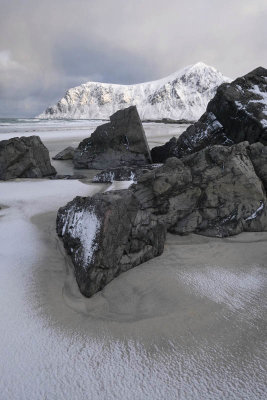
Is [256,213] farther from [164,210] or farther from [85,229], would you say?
[85,229]

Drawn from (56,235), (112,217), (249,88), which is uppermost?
(249,88)

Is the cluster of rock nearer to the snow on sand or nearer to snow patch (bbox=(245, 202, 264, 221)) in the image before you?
snow patch (bbox=(245, 202, 264, 221))

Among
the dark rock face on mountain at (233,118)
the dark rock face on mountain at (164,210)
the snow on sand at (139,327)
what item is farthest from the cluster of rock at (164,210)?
the dark rock face on mountain at (233,118)

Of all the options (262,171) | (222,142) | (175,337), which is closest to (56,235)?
(175,337)

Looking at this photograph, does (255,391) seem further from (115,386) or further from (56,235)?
(56,235)

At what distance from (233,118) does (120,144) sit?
419cm

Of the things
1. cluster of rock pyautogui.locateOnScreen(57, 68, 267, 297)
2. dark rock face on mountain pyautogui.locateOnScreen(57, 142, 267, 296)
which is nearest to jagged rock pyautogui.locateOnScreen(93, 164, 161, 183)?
cluster of rock pyautogui.locateOnScreen(57, 68, 267, 297)

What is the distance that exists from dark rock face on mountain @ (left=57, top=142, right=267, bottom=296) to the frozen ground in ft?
0.95

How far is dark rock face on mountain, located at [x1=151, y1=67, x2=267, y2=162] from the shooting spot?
8.23m

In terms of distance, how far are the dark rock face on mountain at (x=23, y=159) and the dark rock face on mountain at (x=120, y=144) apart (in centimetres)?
207

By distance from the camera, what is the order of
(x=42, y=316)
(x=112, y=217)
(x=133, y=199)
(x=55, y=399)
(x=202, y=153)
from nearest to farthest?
(x=55, y=399) < (x=42, y=316) < (x=112, y=217) < (x=133, y=199) < (x=202, y=153)

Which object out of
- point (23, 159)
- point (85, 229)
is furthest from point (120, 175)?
point (85, 229)

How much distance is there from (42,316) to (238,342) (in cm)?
194

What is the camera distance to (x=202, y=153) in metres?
5.16
